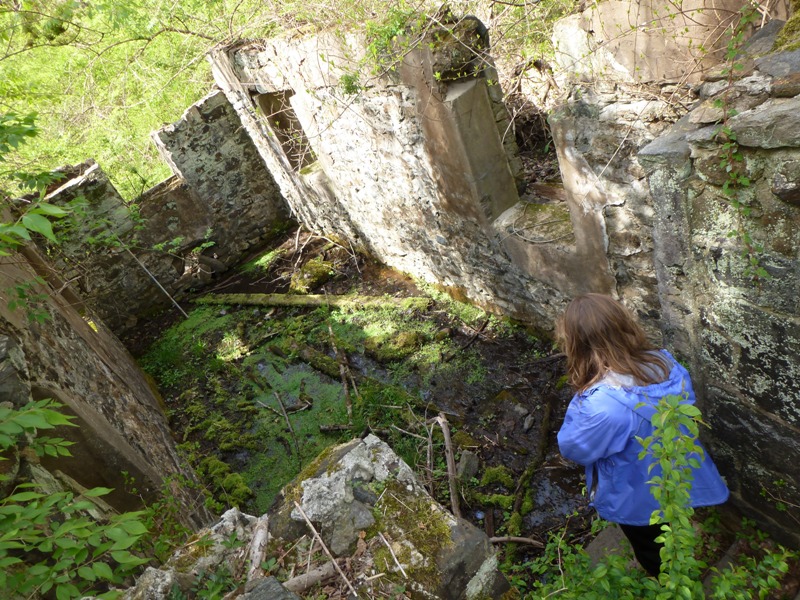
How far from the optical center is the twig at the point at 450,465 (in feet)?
11.8

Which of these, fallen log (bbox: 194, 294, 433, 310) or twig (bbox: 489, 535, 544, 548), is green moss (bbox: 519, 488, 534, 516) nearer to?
twig (bbox: 489, 535, 544, 548)

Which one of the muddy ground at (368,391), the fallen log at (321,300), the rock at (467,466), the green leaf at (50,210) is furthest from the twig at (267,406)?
the green leaf at (50,210)

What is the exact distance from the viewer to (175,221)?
7.97 metres

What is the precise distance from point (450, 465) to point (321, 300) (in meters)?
3.36

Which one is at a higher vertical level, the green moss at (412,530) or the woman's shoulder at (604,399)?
the green moss at (412,530)

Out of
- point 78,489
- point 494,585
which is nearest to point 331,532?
point 494,585

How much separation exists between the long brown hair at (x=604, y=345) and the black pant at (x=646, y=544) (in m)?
0.74

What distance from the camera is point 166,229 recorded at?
312 inches

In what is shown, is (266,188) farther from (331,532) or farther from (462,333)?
(331,532)

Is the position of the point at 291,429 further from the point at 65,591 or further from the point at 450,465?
the point at 65,591

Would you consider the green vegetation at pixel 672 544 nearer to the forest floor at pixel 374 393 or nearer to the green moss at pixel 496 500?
the forest floor at pixel 374 393

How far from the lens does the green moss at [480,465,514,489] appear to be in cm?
391

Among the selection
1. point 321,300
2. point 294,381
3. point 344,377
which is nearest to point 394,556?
point 344,377

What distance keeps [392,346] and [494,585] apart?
379cm
